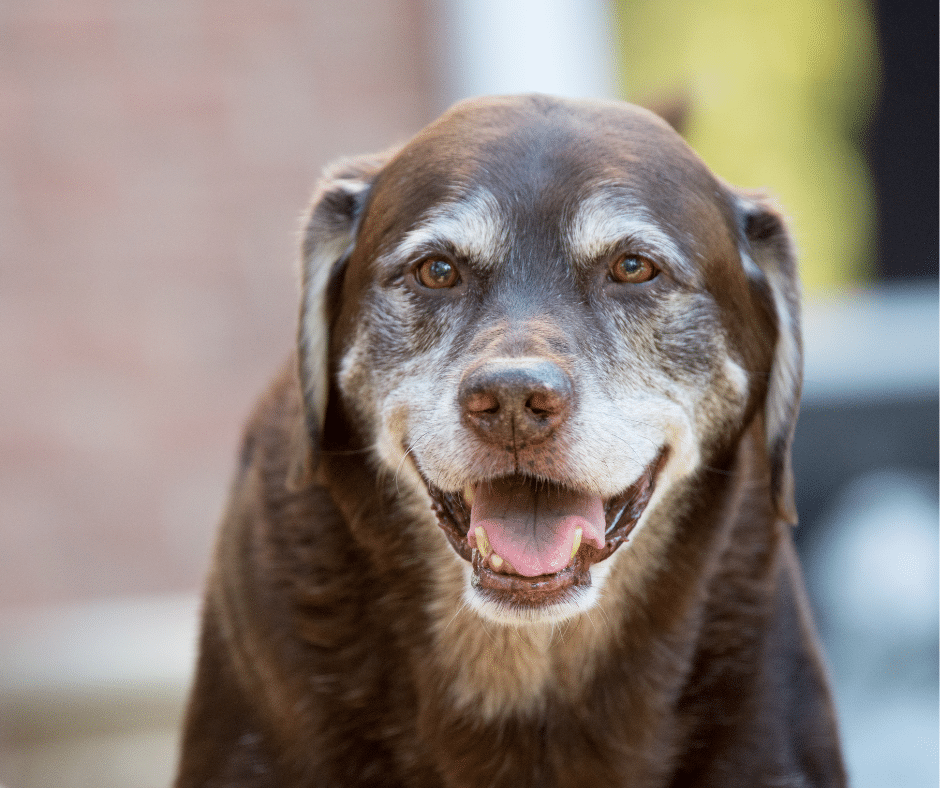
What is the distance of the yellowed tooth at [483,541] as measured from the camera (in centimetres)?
267

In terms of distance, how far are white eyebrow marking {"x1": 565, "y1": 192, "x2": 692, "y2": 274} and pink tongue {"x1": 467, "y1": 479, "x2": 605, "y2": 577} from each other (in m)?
0.54

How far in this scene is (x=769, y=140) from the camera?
27.3ft

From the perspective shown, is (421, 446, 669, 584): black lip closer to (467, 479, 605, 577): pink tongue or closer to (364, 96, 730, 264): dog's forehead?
(467, 479, 605, 577): pink tongue

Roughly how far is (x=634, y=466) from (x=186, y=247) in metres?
4.75

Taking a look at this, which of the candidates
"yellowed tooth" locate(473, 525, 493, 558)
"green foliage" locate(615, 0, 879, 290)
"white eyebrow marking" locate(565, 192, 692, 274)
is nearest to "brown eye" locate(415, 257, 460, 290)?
"white eyebrow marking" locate(565, 192, 692, 274)

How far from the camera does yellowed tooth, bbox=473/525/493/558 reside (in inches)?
105

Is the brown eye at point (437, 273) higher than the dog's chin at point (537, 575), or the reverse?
the brown eye at point (437, 273)

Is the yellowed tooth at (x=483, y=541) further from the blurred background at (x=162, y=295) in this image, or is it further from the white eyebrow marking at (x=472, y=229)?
the blurred background at (x=162, y=295)

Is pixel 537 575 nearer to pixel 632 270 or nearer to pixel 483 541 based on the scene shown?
pixel 483 541

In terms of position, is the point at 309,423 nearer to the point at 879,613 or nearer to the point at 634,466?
the point at 634,466

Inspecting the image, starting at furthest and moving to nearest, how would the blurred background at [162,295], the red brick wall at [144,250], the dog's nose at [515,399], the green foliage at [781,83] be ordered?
the green foliage at [781,83] → the red brick wall at [144,250] → the blurred background at [162,295] → the dog's nose at [515,399]

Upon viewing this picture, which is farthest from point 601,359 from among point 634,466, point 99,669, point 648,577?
point 99,669

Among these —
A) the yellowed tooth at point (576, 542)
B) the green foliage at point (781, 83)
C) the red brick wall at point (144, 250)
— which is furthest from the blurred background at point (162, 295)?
the yellowed tooth at point (576, 542)

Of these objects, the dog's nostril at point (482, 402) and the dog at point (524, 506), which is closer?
the dog's nostril at point (482, 402)
